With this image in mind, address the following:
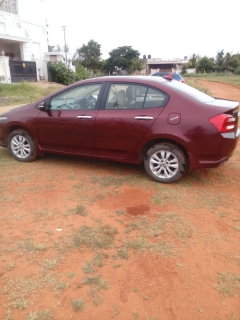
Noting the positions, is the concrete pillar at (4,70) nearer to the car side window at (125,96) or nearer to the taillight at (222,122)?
the car side window at (125,96)

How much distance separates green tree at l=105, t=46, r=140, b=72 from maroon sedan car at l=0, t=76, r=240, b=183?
5685cm

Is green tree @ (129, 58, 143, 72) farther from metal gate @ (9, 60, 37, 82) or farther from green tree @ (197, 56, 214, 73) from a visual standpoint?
metal gate @ (9, 60, 37, 82)

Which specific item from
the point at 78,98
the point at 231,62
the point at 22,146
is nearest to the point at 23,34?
the point at 22,146

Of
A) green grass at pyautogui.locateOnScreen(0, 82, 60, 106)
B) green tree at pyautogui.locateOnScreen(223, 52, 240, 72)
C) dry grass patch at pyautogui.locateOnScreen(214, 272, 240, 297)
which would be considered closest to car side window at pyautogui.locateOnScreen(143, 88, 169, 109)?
dry grass patch at pyautogui.locateOnScreen(214, 272, 240, 297)

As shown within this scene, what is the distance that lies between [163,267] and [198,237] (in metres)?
0.63

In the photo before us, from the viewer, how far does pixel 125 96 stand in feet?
14.1

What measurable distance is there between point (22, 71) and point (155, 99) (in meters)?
19.7

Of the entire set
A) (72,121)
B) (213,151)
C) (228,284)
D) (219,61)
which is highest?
(219,61)

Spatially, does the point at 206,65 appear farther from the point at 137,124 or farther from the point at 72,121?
the point at 137,124

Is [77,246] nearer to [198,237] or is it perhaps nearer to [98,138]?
[198,237]

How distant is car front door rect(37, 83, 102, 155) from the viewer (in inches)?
177

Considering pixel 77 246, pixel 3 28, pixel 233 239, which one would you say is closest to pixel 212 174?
pixel 233 239

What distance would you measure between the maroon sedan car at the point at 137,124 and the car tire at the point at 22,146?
22 mm

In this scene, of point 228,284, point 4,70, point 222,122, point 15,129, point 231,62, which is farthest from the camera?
point 231,62
